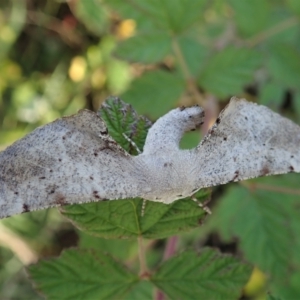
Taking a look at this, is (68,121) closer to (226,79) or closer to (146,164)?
(146,164)

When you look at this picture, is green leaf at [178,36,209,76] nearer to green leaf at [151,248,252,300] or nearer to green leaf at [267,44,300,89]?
green leaf at [267,44,300,89]

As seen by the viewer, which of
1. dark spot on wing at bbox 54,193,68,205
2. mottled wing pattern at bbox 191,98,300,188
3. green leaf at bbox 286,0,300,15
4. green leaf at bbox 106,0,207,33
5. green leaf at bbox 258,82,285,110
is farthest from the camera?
green leaf at bbox 258,82,285,110

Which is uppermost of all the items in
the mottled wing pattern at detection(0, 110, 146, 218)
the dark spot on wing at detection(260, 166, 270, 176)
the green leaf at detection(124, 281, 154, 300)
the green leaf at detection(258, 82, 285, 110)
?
Result: the mottled wing pattern at detection(0, 110, 146, 218)

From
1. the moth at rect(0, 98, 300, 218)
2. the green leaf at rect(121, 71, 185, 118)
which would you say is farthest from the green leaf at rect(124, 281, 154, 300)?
the green leaf at rect(121, 71, 185, 118)

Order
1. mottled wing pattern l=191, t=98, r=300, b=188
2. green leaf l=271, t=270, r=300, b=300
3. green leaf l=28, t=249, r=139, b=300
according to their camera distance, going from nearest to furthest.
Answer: mottled wing pattern l=191, t=98, r=300, b=188 → green leaf l=28, t=249, r=139, b=300 → green leaf l=271, t=270, r=300, b=300

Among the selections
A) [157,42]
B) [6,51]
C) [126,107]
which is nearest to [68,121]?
[126,107]

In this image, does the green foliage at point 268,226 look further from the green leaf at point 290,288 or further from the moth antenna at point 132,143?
the moth antenna at point 132,143

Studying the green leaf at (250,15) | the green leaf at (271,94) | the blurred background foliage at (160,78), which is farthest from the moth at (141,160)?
the green leaf at (271,94)
